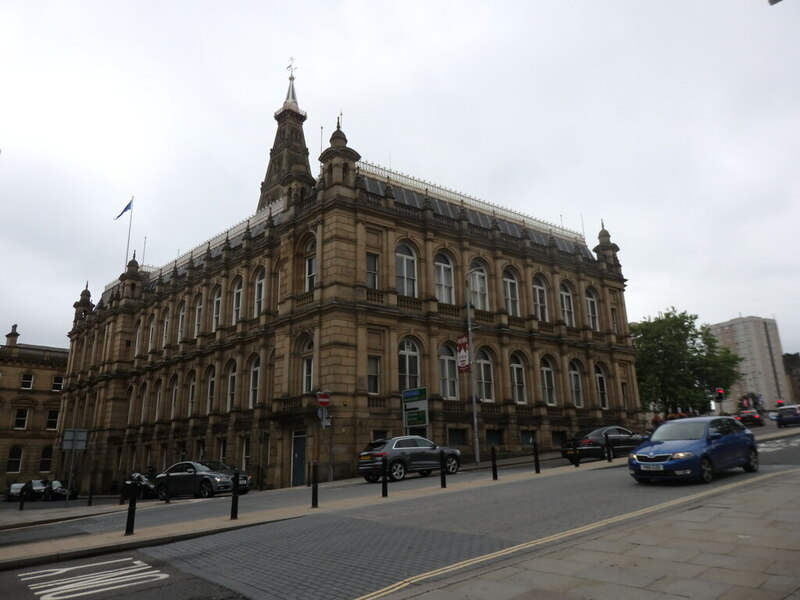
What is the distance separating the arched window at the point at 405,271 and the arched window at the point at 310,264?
4420 mm

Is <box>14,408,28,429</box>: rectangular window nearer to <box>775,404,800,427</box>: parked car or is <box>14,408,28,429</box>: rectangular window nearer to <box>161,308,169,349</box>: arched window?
<box>161,308,169,349</box>: arched window

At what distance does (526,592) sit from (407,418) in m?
20.1

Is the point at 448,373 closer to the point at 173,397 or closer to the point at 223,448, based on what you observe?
the point at 223,448

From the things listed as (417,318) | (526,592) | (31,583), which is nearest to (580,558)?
(526,592)

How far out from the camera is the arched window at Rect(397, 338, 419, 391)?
1166 inches

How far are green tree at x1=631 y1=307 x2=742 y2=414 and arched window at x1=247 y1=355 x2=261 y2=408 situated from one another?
33.3 m

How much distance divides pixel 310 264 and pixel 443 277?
7.58 m

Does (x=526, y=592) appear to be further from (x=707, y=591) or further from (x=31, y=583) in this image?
(x=31, y=583)

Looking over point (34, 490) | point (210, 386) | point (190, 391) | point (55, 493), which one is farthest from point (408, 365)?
point (34, 490)

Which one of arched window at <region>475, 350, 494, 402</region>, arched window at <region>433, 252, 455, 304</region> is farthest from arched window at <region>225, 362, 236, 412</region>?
arched window at <region>475, 350, 494, 402</region>

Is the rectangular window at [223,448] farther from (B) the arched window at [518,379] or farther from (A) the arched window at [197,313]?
(B) the arched window at [518,379]

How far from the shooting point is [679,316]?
52.8 meters

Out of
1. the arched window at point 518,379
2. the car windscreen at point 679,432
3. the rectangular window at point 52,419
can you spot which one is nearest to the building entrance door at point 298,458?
the arched window at point 518,379

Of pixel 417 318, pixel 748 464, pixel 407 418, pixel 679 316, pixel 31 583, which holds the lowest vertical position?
pixel 31 583
